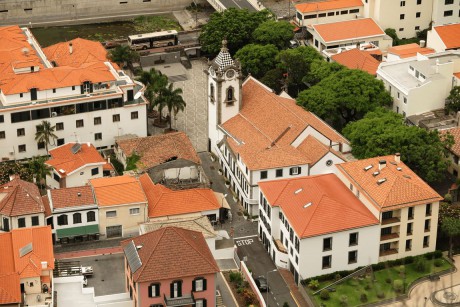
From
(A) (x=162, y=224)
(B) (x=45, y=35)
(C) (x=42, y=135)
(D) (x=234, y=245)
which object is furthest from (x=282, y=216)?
(B) (x=45, y=35)

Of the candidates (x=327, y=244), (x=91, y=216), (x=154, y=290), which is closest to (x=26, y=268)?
(x=154, y=290)

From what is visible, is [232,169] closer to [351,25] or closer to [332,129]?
[332,129]

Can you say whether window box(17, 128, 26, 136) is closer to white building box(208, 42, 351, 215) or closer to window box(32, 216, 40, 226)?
window box(32, 216, 40, 226)

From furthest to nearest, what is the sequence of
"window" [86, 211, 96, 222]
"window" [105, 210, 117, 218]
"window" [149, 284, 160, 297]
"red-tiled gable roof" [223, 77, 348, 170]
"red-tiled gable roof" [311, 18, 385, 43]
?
1. "red-tiled gable roof" [311, 18, 385, 43]
2. "red-tiled gable roof" [223, 77, 348, 170]
3. "window" [105, 210, 117, 218]
4. "window" [86, 211, 96, 222]
5. "window" [149, 284, 160, 297]

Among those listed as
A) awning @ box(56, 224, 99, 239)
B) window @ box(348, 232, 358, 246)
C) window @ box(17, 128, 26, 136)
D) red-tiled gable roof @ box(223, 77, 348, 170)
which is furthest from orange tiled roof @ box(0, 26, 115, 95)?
window @ box(348, 232, 358, 246)

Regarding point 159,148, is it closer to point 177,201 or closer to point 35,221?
point 177,201

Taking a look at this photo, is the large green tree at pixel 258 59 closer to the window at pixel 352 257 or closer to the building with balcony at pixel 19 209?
the building with balcony at pixel 19 209

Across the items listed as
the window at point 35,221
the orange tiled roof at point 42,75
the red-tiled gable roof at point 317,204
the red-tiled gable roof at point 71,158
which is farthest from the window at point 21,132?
the red-tiled gable roof at point 317,204
